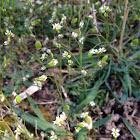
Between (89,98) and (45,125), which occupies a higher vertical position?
(89,98)

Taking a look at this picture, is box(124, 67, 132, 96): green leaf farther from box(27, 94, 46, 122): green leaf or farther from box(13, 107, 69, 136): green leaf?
box(27, 94, 46, 122): green leaf

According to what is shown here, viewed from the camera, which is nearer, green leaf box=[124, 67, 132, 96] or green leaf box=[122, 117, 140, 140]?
green leaf box=[122, 117, 140, 140]

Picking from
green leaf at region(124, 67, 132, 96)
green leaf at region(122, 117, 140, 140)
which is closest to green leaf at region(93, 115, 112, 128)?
green leaf at region(122, 117, 140, 140)

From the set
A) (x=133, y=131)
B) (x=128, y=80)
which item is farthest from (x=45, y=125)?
(x=128, y=80)

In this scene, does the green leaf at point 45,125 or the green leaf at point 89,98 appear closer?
the green leaf at point 45,125

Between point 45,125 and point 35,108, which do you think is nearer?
point 45,125

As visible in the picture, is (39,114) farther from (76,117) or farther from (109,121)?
(109,121)

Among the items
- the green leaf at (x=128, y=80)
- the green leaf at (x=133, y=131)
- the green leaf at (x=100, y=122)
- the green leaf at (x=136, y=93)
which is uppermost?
the green leaf at (x=128, y=80)

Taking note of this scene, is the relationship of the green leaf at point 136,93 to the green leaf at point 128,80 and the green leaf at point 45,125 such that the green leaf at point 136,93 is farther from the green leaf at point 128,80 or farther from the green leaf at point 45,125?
the green leaf at point 45,125

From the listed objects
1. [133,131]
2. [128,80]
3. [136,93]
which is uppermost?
[128,80]

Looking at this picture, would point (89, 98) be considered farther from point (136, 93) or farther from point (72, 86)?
point (136, 93)

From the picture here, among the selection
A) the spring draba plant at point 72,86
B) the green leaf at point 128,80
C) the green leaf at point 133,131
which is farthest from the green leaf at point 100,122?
the green leaf at point 128,80

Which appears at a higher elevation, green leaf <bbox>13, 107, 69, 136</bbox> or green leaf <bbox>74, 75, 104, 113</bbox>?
green leaf <bbox>74, 75, 104, 113</bbox>

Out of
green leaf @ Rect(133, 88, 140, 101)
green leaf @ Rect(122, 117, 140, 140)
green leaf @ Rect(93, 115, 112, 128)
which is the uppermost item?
green leaf @ Rect(133, 88, 140, 101)
